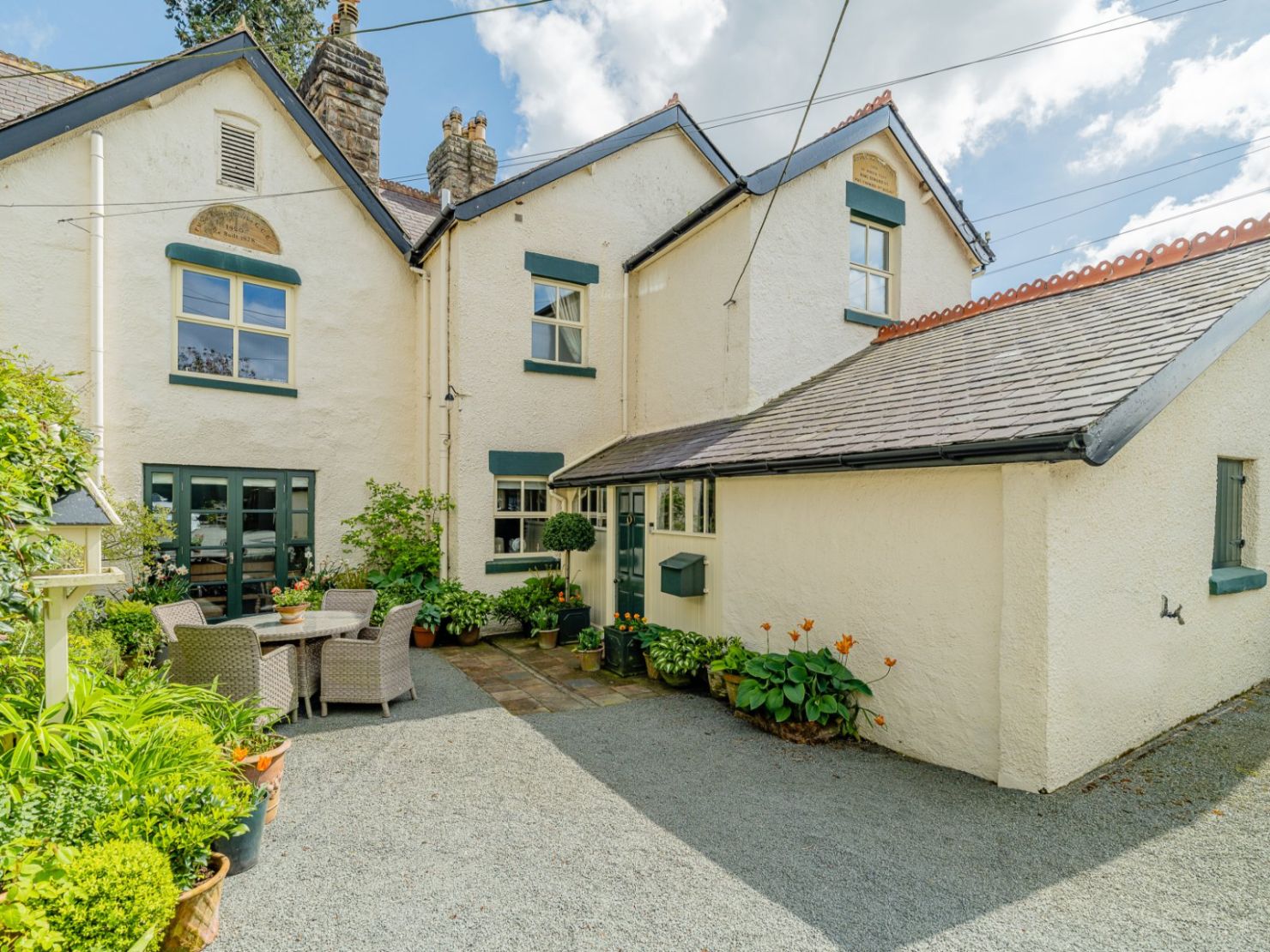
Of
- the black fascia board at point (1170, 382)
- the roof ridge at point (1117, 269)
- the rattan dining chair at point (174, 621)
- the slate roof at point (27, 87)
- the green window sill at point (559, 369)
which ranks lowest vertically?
the rattan dining chair at point (174, 621)

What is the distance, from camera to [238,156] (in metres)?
9.91

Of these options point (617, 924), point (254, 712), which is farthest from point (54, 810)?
point (617, 924)

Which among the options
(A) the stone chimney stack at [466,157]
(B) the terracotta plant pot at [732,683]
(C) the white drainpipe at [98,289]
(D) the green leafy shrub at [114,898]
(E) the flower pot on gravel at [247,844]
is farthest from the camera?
(A) the stone chimney stack at [466,157]

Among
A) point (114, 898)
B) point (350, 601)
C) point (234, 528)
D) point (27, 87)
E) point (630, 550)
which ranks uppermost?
point (27, 87)

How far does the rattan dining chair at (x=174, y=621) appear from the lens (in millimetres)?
5832

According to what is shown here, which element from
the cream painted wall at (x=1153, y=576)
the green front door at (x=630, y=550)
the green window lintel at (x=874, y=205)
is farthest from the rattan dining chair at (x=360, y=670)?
the green window lintel at (x=874, y=205)

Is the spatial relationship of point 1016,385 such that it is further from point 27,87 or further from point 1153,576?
point 27,87

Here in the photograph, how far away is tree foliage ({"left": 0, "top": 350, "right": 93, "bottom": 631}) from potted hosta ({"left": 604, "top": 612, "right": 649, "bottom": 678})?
5688 millimetres

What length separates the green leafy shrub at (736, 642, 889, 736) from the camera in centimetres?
580

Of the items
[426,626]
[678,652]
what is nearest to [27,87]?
[426,626]

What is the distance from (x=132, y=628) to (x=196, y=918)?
6.32 meters

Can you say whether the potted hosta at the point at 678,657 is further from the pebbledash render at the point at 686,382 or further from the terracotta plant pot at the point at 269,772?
the terracotta plant pot at the point at 269,772

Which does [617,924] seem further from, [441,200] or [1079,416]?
[441,200]

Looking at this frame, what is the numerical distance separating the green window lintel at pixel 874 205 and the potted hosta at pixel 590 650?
24.5 ft
